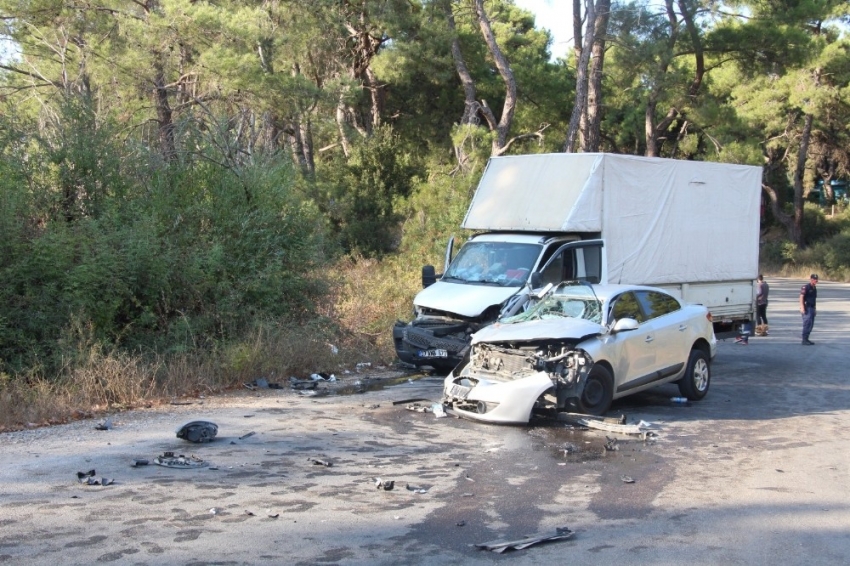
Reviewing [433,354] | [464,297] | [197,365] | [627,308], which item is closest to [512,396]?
[627,308]

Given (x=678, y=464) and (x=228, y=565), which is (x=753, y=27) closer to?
(x=678, y=464)

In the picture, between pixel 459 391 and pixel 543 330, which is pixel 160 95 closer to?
pixel 459 391

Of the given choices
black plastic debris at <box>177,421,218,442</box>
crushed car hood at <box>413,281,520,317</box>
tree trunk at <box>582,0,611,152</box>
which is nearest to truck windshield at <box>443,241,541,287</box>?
crushed car hood at <box>413,281,520,317</box>

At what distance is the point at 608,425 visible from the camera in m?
9.52

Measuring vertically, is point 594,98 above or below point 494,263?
above

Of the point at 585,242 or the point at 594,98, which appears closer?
the point at 585,242

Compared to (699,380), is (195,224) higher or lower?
higher

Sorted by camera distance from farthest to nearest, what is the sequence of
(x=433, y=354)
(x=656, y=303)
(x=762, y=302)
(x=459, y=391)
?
(x=762, y=302), (x=433, y=354), (x=656, y=303), (x=459, y=391)

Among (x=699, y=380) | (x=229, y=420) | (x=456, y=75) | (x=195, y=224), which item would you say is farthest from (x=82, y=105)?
(x=456, y=75)

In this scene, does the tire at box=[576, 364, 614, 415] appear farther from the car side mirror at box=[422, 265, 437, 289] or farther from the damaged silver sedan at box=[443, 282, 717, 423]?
the car side mirror at box=[422, 265, 437, 289]

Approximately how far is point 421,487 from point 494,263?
23.7ft

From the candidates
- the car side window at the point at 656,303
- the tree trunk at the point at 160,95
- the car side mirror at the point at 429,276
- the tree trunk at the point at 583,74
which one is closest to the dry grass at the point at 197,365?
the car side mirror at the point at 429,276

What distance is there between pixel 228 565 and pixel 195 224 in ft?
33.0

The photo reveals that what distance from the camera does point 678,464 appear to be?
8352 mm
